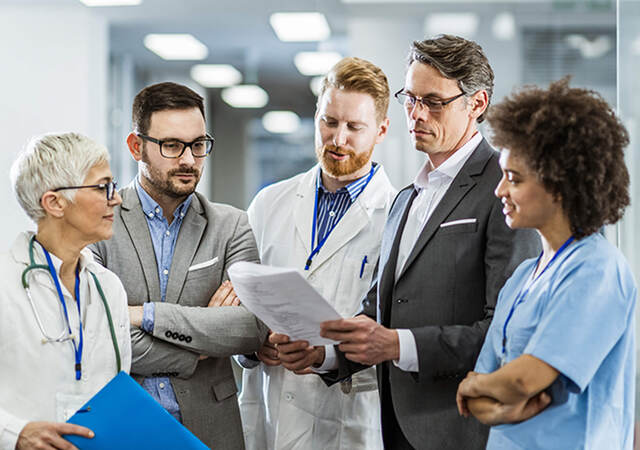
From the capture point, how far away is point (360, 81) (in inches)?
103

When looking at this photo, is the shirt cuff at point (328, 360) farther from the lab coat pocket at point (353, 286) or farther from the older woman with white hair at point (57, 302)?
the older woman with white hair at point (57, 302)

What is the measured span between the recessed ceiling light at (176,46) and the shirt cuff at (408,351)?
5.00 meters

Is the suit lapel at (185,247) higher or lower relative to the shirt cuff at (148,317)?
higher

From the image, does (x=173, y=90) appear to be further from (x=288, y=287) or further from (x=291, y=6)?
(x=291, y=6)

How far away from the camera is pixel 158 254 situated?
2262 millimetres

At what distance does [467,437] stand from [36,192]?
51.8 inches

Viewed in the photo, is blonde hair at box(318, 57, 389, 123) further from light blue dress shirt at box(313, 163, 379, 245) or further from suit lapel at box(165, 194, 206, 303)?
suit lapel at box(165, 194, 206, 303)

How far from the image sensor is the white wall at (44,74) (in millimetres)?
5230

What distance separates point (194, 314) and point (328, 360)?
1.45 ft

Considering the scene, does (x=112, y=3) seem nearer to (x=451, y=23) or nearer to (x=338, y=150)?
(x=451, y=23)

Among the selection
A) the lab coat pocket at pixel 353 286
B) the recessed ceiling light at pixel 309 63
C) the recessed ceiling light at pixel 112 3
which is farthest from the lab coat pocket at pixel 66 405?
the recessed ceiling light at pixel 309 63

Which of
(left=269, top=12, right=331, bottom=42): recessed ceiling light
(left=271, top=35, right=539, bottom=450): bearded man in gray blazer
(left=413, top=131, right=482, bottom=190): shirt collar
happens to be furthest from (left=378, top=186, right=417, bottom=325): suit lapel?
(left=269, top=12, right=331, bottom=42): recessed ceiling light

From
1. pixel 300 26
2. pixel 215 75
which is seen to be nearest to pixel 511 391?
pixel 300 26

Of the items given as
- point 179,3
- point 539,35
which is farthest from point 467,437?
point 179,3
